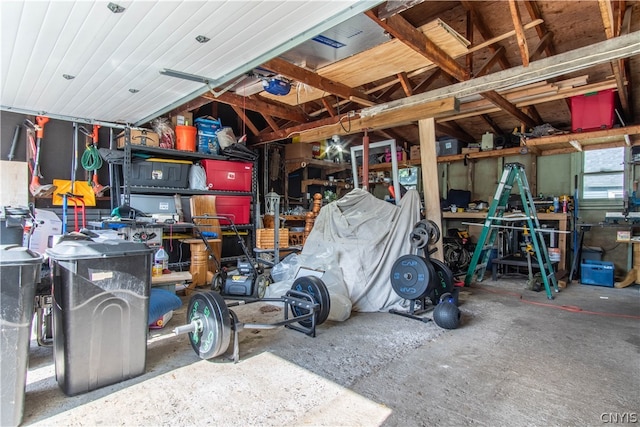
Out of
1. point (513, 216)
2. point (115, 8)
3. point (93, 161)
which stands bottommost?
point (513, 216)

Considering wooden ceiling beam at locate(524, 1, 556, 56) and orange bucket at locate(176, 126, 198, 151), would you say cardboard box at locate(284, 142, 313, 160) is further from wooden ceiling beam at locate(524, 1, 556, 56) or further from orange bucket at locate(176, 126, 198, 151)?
wooden ceiling beam at locate(524, 1, 556, 56)

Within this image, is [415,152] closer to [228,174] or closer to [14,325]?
[228,174]

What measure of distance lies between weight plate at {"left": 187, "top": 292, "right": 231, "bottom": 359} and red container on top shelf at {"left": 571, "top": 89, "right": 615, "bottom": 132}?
569 centimetres

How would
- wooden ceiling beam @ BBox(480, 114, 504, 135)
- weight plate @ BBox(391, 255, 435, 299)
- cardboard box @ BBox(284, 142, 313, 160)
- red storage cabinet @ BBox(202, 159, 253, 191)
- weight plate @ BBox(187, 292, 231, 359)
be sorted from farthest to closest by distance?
cardboard box @ BBox(284, 142, 313, 160), wooden ceiling beam @ BBox(480, 114, 504, 135), red storage cabinet @ BBox(202, 159, 253, 191), weight plate @ BBox(391, 255, 435, 299), weight plate @ BBox(187, 292, 231, 359)

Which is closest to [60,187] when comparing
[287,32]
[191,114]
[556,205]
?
[191,114]

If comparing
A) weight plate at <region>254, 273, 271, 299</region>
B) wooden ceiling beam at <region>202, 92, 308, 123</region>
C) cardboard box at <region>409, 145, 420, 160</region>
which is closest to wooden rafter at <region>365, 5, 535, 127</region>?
wooden ceiling beam at <region>202, 92, 308, 123</region>

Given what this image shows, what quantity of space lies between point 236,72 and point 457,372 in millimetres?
2990

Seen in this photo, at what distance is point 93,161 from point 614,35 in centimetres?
635

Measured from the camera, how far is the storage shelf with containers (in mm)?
5160

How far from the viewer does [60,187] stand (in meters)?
4.96

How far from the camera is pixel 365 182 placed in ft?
16.6

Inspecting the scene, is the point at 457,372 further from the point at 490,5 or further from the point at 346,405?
the point at 490,5

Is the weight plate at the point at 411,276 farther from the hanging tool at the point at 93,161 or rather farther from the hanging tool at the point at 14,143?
the hanging tool at the point at 14,143

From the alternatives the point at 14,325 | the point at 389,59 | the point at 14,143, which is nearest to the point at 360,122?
the point at 389,59
